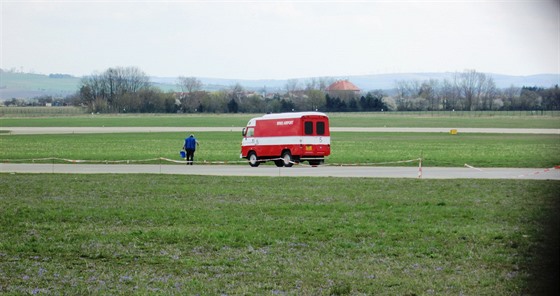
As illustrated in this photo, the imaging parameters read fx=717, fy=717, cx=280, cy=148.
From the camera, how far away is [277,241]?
1555 cm

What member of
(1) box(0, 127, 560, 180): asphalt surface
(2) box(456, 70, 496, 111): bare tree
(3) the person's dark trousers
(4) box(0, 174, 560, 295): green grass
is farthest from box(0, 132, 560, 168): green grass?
(4) box(0, 174, 560, 295): green grass

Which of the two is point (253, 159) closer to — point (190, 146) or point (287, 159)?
point (287, 159)

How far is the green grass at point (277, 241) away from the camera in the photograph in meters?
11.2

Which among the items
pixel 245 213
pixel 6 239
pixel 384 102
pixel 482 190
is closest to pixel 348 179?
pixel 482 190

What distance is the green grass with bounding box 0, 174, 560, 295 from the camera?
1125 cm

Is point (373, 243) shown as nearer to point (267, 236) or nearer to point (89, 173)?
point (267, 236)

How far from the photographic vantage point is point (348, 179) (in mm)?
30672

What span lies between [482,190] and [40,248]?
1645 cm

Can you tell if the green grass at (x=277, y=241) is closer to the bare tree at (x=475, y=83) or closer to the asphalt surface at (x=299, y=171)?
the bare tree at (x=475, y=83)

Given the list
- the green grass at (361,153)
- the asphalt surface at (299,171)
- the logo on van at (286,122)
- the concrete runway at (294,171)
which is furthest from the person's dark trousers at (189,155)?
the logo on van at (286,122)

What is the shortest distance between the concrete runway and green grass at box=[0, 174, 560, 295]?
6.47 metres

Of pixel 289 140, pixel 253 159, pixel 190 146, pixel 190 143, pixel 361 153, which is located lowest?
pixel 361 153

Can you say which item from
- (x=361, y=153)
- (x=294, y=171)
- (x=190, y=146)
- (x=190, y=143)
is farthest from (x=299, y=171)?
(x=361, y=153)

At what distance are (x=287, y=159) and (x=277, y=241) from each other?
26087 millimetres
